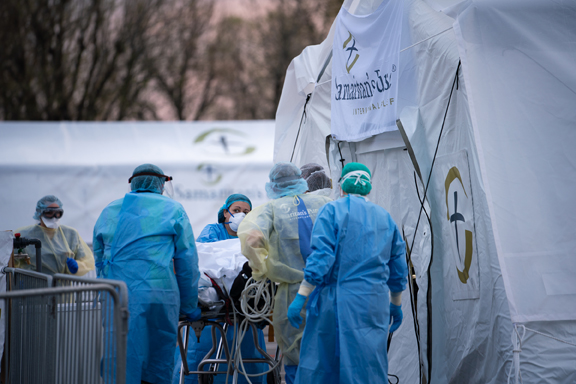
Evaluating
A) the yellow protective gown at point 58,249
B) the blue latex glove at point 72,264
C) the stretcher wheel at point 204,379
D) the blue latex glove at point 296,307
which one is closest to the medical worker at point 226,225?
the stretcher wheel at point 204,379

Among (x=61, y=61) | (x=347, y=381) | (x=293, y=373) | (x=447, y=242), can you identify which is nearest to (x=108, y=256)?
(x=293, y=373)

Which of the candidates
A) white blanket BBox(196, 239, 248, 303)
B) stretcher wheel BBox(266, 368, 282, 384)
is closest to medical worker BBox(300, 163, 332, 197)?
white blanket BBox(196, 239, 248, 303)

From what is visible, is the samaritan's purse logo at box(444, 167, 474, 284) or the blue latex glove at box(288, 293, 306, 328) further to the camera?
the samaritan's purse logo at box(444, 167, 474, 284)

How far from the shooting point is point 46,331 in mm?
3121

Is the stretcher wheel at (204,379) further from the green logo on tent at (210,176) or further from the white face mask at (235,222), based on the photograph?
the green logo on tent at (210,176)

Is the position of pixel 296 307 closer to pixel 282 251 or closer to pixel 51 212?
pixel 282 251

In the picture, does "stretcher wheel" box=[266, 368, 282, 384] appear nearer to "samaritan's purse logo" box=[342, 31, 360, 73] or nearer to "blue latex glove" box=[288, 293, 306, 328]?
"blue latex glove" box=[288, 293, 306, 328]

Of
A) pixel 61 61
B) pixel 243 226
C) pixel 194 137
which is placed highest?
pixel 61 61

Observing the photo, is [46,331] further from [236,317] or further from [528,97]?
[528,97]

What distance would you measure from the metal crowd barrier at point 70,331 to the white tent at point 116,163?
27.3 ft

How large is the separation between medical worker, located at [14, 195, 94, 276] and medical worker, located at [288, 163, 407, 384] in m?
4.31

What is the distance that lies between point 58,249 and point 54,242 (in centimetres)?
13

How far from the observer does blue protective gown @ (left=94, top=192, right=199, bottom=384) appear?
382 cm

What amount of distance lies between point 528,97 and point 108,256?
10.2 ft
